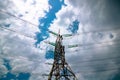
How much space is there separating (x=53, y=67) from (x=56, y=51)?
489 centimetres

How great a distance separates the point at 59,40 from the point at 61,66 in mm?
8006

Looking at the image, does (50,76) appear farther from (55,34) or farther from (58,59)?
(55,34)

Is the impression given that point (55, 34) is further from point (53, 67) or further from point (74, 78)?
point (74, 78)

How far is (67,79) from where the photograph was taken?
60.2m

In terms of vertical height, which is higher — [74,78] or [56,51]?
[56,51]

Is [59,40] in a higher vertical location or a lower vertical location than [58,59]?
higher

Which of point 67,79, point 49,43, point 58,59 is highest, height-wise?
point 49,43

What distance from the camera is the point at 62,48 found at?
6391cm

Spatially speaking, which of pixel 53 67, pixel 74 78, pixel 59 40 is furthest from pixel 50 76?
pixel 59 40

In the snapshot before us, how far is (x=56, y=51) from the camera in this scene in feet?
207

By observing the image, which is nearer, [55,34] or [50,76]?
[50,76]

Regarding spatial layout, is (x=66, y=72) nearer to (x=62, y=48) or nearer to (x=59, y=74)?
(x=59, y=74)

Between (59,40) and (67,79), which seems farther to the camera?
(59,40)

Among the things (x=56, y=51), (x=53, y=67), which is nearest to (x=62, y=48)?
(x=56, y=51)
